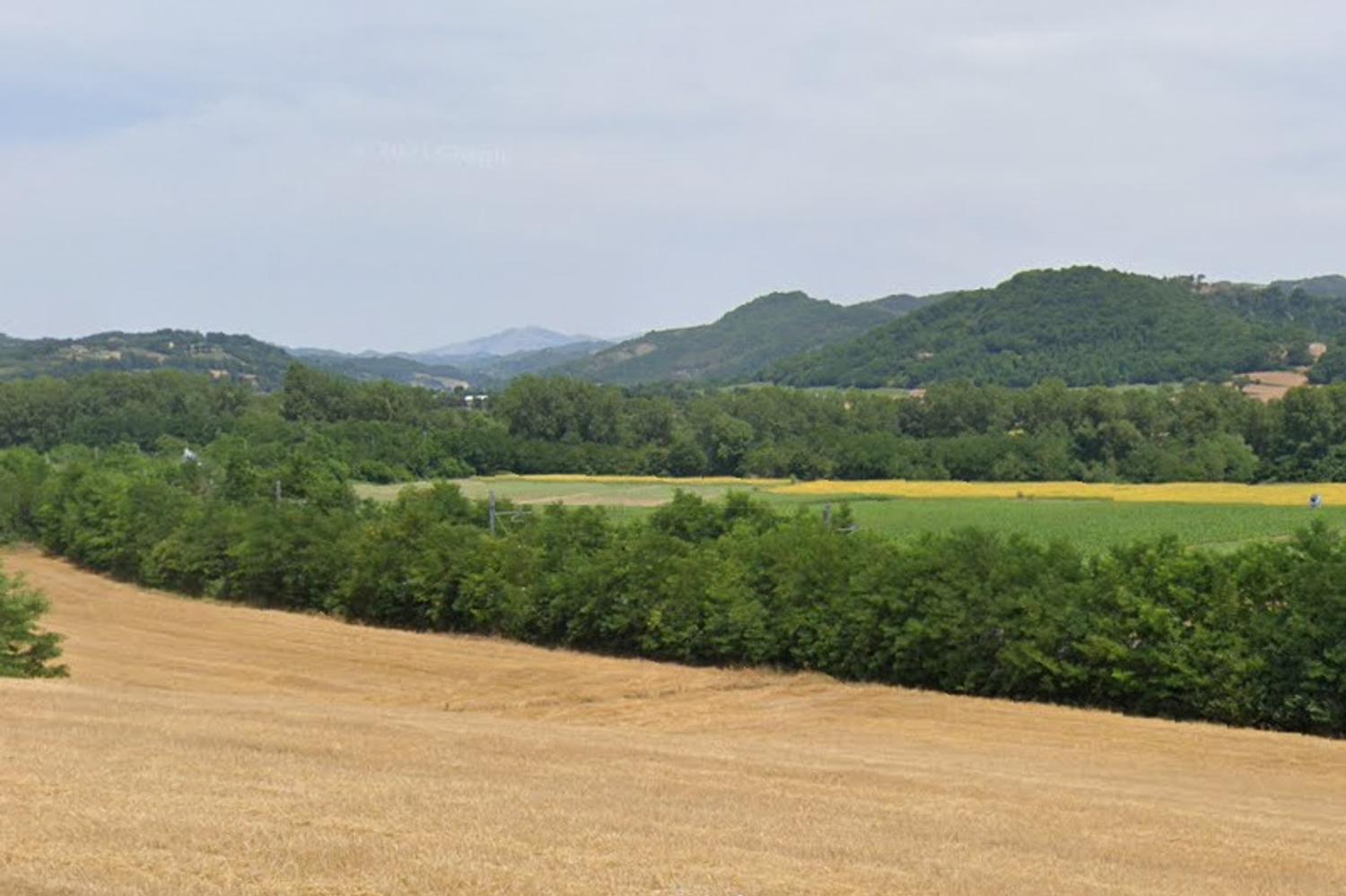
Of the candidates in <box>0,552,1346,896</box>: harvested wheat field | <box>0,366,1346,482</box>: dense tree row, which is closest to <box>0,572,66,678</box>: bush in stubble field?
<box>0,552,1346,896</box>: harvested wheat field

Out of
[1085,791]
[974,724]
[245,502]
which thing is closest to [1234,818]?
[1085,791]

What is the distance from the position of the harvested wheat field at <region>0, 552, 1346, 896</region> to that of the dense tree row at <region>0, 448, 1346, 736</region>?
1668 millimetres

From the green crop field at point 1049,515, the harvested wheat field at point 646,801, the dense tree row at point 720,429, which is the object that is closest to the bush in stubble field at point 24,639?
the harvested wheat field at point 646,801

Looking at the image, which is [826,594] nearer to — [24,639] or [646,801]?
[24,639]

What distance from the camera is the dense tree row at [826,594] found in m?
33.1

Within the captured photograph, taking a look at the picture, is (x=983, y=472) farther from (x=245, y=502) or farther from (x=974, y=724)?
(x=974, y=724)

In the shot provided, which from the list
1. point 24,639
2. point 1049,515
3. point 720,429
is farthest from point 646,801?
point 720,429

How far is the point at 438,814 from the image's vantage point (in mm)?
14719

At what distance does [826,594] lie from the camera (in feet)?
135

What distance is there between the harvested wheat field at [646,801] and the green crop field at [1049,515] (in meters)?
27.2

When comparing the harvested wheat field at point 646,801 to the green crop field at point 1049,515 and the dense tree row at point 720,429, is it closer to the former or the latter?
the green crop field at point 1049,515

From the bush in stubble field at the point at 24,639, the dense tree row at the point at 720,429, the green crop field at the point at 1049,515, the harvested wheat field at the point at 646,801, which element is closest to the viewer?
the harvested wheat field at the point at 646,801

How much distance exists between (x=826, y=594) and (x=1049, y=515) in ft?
129

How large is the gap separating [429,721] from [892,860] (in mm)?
13177
